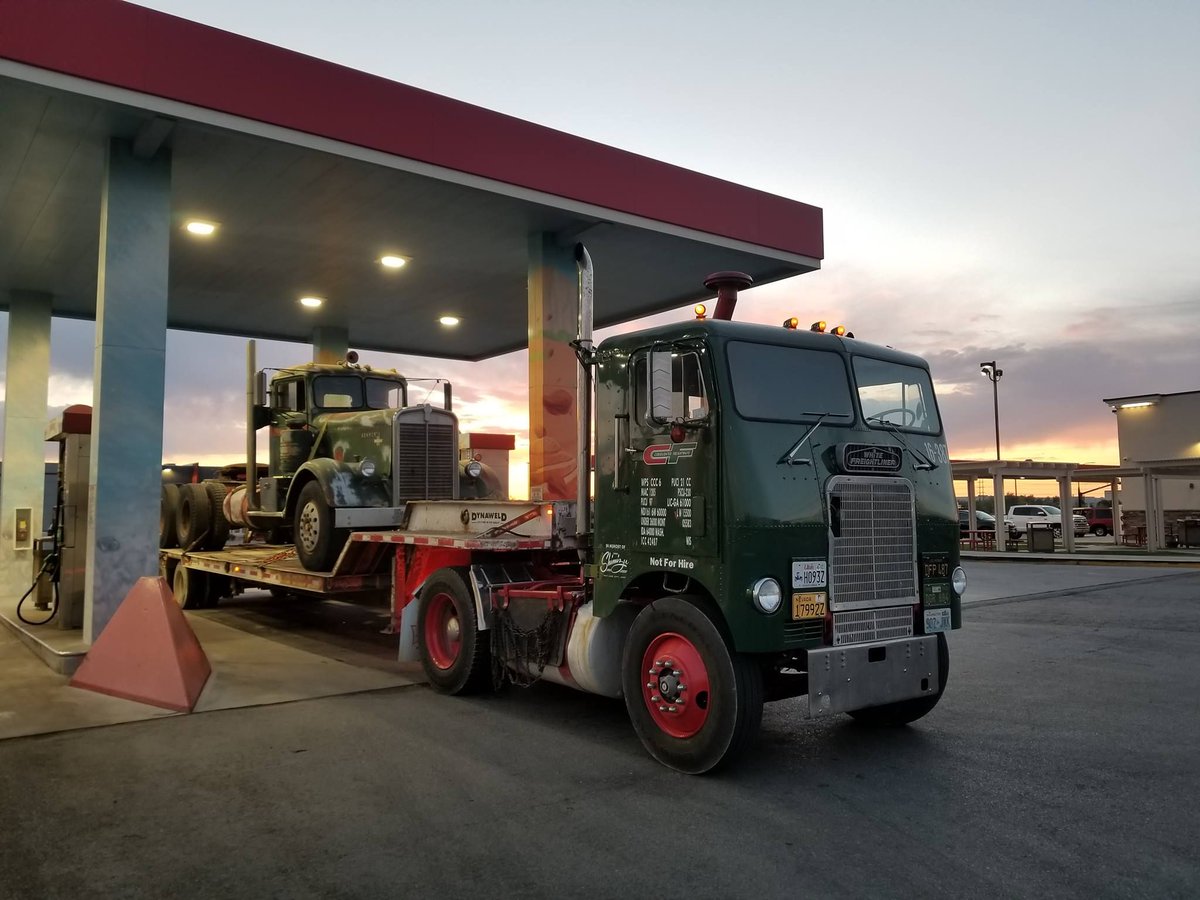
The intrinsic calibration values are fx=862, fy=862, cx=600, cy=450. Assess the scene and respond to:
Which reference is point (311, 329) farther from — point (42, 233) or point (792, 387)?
point (792, 387)

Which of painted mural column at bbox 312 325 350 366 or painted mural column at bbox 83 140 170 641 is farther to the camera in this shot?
painted mural column at bbox 312 325 350 366

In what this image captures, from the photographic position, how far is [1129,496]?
39438 millimetres

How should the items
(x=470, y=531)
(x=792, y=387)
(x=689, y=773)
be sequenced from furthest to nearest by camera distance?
(x=470, y=531), (x=792, y=387), (x=689, y=773)

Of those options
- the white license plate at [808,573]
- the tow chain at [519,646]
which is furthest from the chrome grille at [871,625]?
the tow chain at [519,646]

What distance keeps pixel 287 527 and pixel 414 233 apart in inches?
175

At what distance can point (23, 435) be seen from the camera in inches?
574

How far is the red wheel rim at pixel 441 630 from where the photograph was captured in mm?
7719

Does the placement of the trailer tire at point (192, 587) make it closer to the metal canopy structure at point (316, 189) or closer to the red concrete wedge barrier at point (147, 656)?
the metal canopy structure at point (316, 189)

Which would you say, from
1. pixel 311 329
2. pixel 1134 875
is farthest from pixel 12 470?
pixel 1134 875

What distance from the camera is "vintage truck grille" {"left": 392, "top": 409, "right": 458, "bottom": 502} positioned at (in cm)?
1059

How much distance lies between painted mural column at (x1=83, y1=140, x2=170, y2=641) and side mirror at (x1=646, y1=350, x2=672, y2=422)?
18.9ft

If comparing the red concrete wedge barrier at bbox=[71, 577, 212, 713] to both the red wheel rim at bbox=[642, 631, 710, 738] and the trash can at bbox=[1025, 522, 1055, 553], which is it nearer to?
the red wheel rim at bbox=[642, 631, 710, 738]

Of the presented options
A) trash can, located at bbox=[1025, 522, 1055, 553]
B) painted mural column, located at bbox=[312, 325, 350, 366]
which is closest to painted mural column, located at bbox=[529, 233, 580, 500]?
painted mural column, located at bbox=[312, 325, 350, 366]

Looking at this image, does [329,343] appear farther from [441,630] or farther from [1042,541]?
[1042,541]
